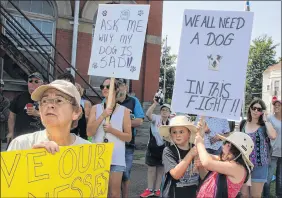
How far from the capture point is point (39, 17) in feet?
38.9

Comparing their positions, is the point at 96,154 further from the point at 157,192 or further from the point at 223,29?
the point at 157,192

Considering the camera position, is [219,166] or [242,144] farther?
[242,144]

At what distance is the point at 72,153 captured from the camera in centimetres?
223

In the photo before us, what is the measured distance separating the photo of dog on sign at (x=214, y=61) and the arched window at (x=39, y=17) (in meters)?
9.49

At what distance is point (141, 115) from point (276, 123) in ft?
9.03

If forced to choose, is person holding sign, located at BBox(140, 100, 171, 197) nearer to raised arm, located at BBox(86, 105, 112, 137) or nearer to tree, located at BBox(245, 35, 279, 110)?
raised arm, located at BBox(86, 105, 112, 137)

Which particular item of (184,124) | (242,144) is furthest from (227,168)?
(184,124)

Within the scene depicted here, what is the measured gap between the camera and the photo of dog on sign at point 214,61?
3.19m

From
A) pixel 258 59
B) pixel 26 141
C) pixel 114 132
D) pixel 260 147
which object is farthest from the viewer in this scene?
pixel 258 59

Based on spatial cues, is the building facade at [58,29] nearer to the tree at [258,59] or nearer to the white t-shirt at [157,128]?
the white t-shirt at [157,128]

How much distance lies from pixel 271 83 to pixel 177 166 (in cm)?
4905

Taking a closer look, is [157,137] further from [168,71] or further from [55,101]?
[168,71]

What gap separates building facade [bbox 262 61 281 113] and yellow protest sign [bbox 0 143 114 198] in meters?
47.4

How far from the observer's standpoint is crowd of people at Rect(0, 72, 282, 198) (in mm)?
2371
